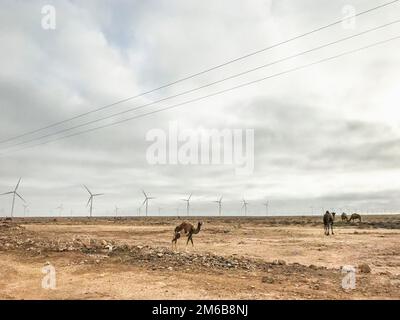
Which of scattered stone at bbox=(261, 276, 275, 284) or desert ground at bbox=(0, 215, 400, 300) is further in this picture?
scattered stone at bbox=(261, 276, 275, 284)

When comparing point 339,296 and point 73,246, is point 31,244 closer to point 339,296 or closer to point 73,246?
point 73,246

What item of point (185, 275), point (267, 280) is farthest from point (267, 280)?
point (185, 275)

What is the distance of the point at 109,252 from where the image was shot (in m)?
22.0

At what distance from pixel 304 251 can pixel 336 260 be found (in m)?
4.40

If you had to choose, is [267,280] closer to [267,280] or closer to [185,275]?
[267,280]

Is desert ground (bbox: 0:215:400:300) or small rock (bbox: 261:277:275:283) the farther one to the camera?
small rock (bbox: 261:277:275:283)

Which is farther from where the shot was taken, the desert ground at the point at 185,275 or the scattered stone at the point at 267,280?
the scattered stone at the point at 267,280

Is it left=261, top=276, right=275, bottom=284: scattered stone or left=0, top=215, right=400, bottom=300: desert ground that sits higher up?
left=261, top=276, right=275, bottom=284: scattered stone

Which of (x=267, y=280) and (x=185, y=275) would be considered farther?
(x=185, y=275)

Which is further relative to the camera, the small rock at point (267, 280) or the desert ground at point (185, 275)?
the small rock at point (267, 280)

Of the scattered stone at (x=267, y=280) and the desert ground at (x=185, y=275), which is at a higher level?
the scattered stone at (x=267, y=280)

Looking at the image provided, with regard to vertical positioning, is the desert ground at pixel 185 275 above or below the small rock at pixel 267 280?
below

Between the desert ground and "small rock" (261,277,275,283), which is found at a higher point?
"small rock" (261,277,275,283)
